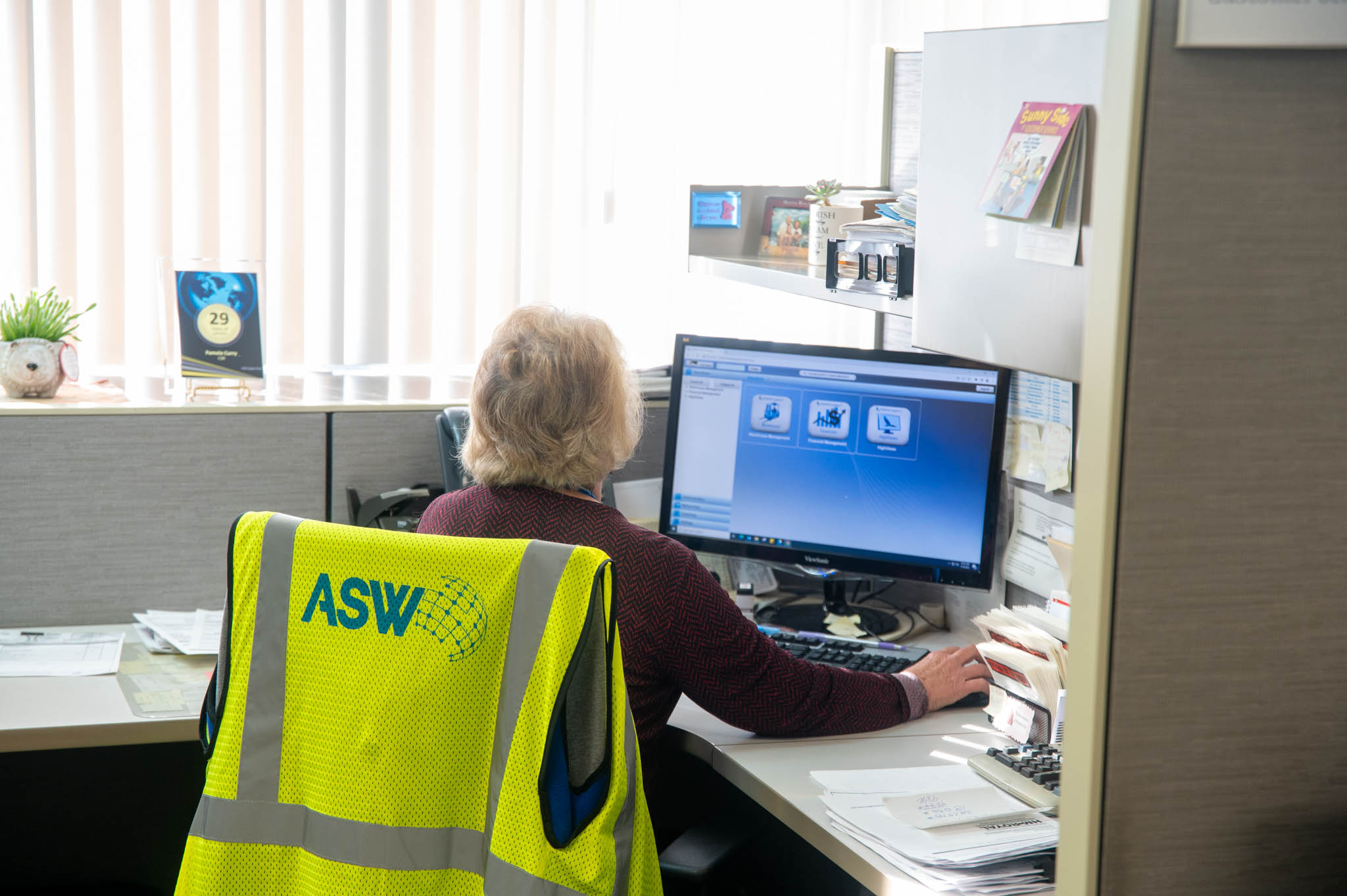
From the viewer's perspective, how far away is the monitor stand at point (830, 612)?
189 centimetres

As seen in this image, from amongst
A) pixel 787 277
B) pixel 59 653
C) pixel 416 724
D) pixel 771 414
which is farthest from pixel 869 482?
pixel 59 653

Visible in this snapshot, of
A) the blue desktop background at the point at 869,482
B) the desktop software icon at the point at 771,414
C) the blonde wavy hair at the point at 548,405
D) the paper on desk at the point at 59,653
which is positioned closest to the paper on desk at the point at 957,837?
the blonde wavy hair at the point at 548,405

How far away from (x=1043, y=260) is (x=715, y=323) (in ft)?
7.72

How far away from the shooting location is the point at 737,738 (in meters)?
1.49

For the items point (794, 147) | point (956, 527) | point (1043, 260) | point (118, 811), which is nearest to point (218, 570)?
point (118, 811)

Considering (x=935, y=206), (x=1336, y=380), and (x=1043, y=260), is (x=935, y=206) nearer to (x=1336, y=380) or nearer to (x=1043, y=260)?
(x=1043, y=260)

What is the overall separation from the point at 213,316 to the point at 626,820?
123 cm

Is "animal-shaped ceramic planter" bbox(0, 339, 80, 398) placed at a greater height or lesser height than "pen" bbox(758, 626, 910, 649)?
greater

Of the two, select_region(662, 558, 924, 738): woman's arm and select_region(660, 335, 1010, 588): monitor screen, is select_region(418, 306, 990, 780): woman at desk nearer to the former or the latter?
select_region(662, 558, 924, 738): woman's arm

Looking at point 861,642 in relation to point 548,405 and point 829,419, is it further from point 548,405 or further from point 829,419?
point 548,405

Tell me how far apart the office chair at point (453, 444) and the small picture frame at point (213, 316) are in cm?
32

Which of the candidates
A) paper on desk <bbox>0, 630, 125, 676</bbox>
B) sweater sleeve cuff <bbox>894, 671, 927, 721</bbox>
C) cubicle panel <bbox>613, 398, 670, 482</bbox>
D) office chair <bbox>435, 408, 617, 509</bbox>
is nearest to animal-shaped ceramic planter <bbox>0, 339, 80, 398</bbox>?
paper on desk <bbox>0, 630, 125, 676</bbox>

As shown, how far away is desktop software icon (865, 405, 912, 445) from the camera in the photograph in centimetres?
185

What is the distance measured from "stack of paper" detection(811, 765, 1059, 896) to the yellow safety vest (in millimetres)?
237
